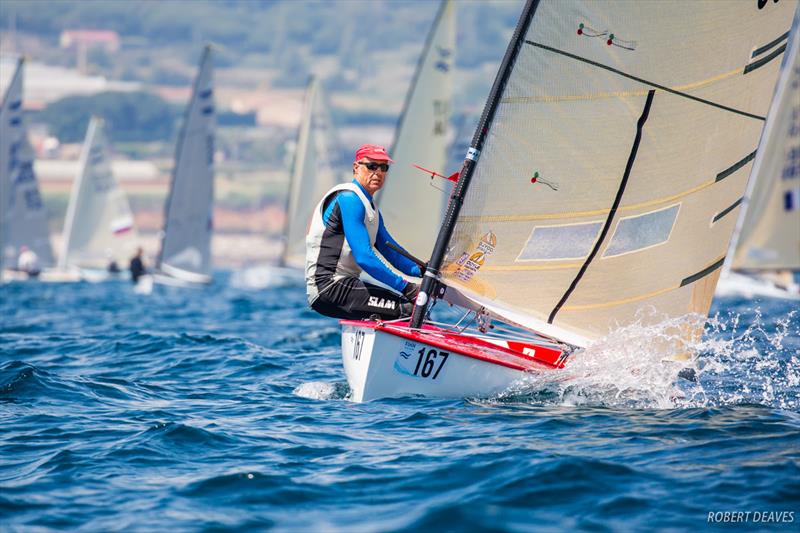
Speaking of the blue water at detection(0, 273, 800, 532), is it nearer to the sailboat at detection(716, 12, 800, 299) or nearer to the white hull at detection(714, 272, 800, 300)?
the sailboat at detection(716, 12, 800, 299)

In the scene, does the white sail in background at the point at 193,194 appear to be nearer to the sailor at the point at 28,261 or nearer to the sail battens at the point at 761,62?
the sailor at the point at 28,261

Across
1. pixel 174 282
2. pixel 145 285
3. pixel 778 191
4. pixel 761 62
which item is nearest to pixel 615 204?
pixel 761 62

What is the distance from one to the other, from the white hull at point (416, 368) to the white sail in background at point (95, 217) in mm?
28894

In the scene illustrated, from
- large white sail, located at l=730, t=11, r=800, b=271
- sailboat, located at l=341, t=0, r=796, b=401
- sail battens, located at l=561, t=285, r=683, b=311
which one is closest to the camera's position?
sailboat, located at l=341, t=0, r=796, b=401

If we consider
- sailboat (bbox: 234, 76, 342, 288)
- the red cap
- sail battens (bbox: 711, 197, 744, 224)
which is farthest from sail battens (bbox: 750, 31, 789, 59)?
sailboat (bbox: 234, 76, 342, 288)

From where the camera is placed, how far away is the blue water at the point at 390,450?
5.10m

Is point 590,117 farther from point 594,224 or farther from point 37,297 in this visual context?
point 37,297

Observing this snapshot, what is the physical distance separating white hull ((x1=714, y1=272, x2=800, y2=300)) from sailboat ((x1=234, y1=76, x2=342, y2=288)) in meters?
11.0

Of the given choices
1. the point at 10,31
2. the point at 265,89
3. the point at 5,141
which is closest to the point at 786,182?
the point at 5,141

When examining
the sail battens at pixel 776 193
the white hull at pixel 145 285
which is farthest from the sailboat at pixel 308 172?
the sail battens at pixel 776 193

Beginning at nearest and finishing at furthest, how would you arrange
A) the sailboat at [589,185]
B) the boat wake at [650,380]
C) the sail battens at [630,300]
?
1. the boat wake at [650,380]
2. the sailboat at [589,185]
3. the sail battens at [630,300]

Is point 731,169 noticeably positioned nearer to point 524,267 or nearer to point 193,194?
point 524,267

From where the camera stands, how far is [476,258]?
7.88 metres

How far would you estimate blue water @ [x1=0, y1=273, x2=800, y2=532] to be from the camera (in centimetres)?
510
